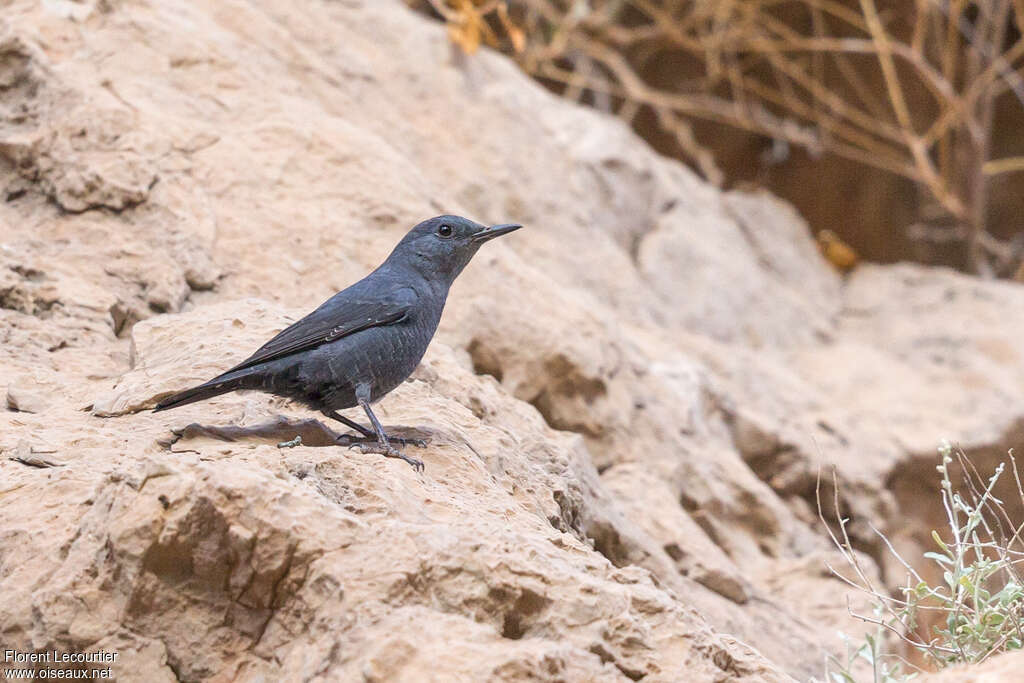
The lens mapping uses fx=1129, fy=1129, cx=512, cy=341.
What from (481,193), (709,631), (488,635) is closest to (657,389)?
(481,193)

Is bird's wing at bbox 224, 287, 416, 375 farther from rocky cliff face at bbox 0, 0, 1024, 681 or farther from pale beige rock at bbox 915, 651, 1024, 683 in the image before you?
pale beige rock at bbox 915, 651, 1024, 683

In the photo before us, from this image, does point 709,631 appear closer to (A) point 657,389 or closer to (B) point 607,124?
(A) point 657,389

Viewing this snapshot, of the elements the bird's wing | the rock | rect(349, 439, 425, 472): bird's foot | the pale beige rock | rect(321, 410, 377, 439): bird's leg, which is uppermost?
the pale beige rock

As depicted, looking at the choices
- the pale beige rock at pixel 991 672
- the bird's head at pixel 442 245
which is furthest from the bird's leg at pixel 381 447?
the pale beige rock at pixel 991 672

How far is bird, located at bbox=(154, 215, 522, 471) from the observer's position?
3.09 m

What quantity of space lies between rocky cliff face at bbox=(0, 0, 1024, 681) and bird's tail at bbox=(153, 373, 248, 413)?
0.12 m

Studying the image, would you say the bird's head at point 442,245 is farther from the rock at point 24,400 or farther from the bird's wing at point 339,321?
the rock at point 24,400

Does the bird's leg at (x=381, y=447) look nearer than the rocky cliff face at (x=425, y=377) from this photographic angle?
No

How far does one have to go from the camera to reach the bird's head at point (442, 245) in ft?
11.7

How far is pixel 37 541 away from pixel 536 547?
46.7 inches

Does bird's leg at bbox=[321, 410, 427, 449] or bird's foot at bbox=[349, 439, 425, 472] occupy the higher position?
bird's foot at bbox=[349, 439, 425, 472]

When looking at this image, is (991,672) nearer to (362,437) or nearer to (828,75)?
(362,437)

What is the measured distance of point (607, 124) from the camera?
8117mm

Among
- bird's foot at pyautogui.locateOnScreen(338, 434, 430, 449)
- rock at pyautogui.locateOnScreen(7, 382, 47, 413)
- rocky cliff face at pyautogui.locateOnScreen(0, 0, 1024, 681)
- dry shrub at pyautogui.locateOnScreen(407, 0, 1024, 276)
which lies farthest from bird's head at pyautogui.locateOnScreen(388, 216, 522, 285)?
dry shrub at pyautogui.locateOnScreen(407, 0, 1024, 276)
